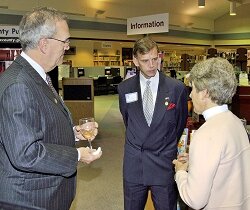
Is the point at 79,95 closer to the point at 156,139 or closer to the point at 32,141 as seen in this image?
the point at 156,139

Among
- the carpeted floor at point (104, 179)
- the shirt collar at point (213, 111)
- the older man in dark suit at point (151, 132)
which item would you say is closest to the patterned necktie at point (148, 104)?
the older man in dark suit at point (151, 132)

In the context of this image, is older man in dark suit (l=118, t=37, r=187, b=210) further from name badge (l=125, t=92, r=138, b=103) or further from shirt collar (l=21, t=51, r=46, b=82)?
shirt collar (l=21, t=51, r=46, b=82)

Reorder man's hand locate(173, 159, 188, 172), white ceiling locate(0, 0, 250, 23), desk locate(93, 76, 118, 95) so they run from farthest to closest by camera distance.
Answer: desk locate(93, 76, 118, 95)
white ceiling locate(0, 0, 250, 23)
man's hand locate(173, 159, 188, 172)

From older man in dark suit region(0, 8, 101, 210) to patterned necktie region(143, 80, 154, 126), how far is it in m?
0.74

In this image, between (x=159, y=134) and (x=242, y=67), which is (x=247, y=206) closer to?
(x=159, y=134)

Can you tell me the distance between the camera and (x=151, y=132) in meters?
2.30

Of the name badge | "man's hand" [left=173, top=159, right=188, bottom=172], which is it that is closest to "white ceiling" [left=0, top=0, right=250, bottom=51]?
the name badge

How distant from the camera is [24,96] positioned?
1448mm

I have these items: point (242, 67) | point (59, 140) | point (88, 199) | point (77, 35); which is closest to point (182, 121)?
point (59, 140)

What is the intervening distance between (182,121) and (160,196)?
59 centimetres

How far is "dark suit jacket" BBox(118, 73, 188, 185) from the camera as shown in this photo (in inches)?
91.1

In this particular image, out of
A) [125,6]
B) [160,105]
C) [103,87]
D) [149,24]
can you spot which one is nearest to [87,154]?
[160,105]

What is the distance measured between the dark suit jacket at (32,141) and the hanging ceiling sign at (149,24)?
24.9ft

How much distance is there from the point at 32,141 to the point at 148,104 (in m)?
1.14
